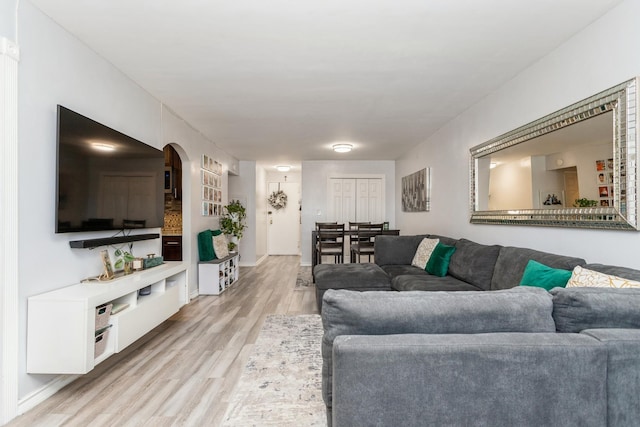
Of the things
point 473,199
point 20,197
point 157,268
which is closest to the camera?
point 20,197

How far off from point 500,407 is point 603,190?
181 centimetres

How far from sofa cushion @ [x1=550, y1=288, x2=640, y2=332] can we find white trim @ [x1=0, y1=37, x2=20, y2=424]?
2738 mm

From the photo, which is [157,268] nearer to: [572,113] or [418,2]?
[418,2]

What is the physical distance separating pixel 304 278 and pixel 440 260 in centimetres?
303

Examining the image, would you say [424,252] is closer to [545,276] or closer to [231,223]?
[545,276]

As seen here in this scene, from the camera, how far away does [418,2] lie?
6.96ft

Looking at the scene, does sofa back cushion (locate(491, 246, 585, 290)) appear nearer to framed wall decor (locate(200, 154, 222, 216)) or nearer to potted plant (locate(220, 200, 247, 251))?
framed wall decor (locate(200, 154, 222, 216))

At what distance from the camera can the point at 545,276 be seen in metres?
2.17

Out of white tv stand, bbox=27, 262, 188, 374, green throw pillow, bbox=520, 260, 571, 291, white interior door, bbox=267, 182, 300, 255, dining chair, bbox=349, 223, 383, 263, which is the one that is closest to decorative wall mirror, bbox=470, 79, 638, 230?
green throw pillow, bbox=520, 260, 571, 291

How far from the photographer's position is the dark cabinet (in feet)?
18.3

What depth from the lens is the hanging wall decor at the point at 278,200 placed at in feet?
34.4

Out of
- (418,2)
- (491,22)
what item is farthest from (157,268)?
(491,22)

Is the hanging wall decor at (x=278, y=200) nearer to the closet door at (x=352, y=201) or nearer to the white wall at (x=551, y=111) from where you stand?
the closet door at (x=352, y=201)

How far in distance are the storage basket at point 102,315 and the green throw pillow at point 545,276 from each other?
110 inches
